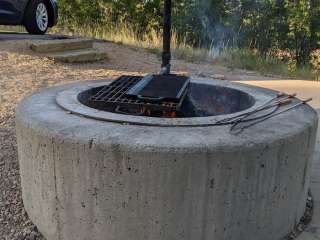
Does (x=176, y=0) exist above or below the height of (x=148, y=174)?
above

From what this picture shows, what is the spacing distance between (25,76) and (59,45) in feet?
4.69

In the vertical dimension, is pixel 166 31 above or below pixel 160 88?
above

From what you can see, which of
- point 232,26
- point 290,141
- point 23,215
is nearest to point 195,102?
point 290,141

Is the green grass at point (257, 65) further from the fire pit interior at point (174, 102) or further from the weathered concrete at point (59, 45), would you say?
the fire pit interior at point (174, 102)

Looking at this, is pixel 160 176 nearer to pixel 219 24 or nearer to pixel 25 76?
pixel 25 76

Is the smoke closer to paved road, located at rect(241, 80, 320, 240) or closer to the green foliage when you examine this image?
the green foliage

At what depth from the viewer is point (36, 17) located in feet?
27.6

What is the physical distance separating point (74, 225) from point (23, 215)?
25.8 inches

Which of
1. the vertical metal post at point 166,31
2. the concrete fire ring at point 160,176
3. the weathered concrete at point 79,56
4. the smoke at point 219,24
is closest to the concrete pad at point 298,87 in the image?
the weathered concrete at point 79,56

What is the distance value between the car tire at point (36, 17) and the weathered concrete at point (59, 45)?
1065mm

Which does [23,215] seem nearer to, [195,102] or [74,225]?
[74,225]

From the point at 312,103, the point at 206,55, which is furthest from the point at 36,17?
the point at 312,103

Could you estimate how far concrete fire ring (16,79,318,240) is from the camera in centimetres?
235

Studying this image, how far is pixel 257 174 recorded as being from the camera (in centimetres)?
248
